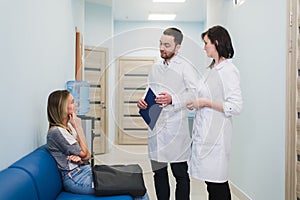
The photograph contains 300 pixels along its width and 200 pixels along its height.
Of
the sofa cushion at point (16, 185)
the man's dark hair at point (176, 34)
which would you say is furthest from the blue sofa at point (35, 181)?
the man's dark hair at point (176, 34)

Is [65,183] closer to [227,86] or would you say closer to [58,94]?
[58,94]

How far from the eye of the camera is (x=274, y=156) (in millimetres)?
2299

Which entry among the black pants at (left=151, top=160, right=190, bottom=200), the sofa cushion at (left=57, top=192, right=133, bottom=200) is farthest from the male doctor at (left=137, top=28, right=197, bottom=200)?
the sofa cushion at (left=57, top=192, right=133, bottom=200)

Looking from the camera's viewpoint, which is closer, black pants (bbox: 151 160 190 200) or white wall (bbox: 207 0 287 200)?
black pants (bbox: 151 160 190 200)

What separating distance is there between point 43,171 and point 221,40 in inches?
44.1

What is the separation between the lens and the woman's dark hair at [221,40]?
1.73 metres

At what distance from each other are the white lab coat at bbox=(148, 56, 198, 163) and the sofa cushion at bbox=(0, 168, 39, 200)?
1.86 ft

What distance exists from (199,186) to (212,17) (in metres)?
2.04

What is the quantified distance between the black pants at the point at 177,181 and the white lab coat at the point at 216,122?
0.78ft

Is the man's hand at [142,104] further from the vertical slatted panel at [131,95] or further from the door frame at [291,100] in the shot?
the door frame at [291,100]

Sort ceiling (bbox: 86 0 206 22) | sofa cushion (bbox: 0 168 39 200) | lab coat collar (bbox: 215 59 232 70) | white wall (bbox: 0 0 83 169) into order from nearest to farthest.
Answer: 1. sofa cushion (bbox: 0 168 39 200)
2. white wall (bbox: 0 0 83 169)
3. lab coat collar (bbox: 215 59 232 70)
4. ceiling (bbox: 86 0 206 22)

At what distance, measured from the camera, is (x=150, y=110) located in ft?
5.16

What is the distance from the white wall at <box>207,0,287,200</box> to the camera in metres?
2.22

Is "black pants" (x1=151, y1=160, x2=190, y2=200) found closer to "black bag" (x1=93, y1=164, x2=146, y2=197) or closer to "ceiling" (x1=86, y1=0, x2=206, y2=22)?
"black bag" (x1=93, y1=164, x2=146, y2=197)
